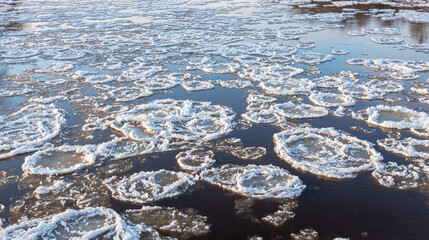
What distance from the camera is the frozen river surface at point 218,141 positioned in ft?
10.8

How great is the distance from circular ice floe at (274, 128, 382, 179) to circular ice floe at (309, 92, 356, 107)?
40.6 inches

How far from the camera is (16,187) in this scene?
3871 millimetres

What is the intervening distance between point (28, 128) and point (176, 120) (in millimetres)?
2192

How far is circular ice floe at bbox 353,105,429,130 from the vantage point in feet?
16.4

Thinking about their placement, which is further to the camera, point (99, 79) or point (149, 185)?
point (99, 79)

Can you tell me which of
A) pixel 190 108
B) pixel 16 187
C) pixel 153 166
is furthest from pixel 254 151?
pixel 16 187

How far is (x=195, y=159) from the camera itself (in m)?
4.32

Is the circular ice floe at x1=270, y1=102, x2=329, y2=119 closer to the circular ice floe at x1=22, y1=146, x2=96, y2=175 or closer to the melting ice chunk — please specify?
the melting ice chunk

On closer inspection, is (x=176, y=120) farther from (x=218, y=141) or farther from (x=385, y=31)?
(x=385, y=31)

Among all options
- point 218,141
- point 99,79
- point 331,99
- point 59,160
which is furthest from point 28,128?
point 331,99

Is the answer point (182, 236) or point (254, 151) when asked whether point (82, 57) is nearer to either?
point (254, 151)

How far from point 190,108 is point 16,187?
109 inches

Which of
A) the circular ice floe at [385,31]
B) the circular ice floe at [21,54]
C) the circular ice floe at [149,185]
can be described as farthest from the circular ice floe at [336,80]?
the circular ice floe at [21,54]

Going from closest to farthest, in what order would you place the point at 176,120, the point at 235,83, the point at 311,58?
the point at 176,120, the point at 235,83, the point at 311,58
